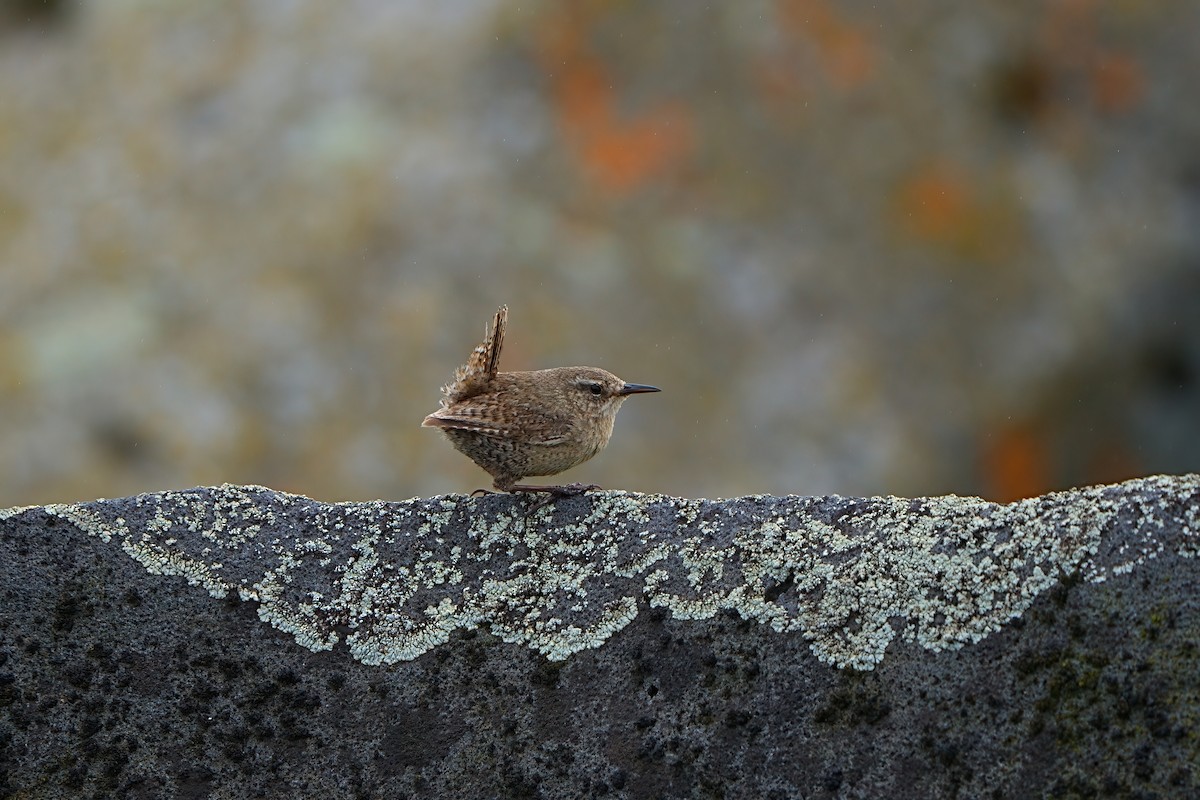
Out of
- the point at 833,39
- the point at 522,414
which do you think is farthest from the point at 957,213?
the point at 522,414

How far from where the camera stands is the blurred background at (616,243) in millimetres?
8844

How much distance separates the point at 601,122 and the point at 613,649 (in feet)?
25.0

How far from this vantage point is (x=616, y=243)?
381 inches

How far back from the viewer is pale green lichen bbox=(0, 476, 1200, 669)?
108 inches

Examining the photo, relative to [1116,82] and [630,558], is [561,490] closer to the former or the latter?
[630,558]

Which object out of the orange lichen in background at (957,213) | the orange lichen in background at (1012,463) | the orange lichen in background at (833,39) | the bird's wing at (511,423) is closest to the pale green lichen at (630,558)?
the bird's wing at (511,423)

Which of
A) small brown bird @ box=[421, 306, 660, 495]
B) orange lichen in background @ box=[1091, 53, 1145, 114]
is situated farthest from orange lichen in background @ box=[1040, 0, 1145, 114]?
small brown bird @ box=[421, 306, 660, 495]

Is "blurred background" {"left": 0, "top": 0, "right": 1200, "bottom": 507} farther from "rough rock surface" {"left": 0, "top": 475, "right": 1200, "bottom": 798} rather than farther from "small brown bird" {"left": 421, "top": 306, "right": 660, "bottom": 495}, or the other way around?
"rough rock surface" {"left": 0, "top": 475, "right": 1200, "bottom": 798}

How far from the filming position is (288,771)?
2893 millimetres

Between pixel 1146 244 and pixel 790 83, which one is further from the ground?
pixel 790 83

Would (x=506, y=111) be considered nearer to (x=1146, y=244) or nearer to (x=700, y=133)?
(x=700, y=133)

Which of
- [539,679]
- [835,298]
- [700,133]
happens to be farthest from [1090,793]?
[700,133]

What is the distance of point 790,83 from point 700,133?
0.94 m

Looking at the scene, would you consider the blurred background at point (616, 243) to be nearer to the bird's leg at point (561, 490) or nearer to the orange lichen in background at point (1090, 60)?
the orange lichen in background at point (1090, 60)
